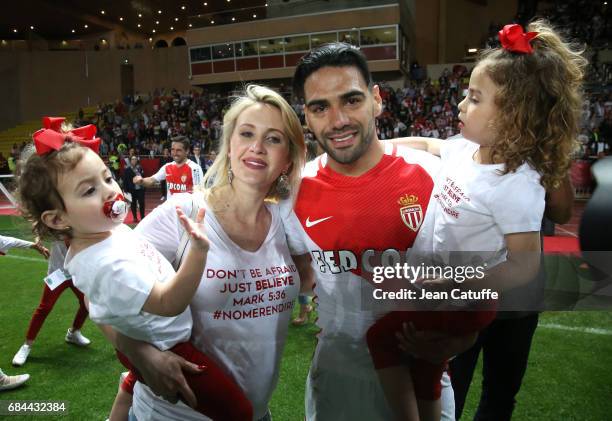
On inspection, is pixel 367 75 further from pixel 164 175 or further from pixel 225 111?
pixel 164 175

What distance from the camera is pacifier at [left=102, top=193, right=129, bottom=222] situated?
1121 millimetres

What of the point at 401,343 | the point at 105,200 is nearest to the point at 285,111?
the point at 105,200

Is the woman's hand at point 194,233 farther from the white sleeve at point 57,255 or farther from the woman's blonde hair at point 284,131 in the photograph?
the white sleeve at point 57,255

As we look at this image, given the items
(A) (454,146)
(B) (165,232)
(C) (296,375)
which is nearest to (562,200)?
(A) (454,146)

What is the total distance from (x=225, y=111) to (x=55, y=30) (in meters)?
32.3

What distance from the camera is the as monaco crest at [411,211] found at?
4.09 ft

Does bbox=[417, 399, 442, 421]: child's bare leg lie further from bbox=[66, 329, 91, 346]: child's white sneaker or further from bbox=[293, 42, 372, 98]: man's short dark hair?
bbox=[66, 329, 91, 346]: child's white sneaker

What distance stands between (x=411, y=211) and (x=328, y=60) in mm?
514

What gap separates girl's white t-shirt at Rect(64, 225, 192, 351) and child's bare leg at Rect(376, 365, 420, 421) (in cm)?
58

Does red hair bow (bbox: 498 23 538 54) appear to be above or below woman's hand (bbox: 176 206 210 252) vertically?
above

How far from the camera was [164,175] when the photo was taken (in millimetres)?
7004

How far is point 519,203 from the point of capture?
1.01 meters

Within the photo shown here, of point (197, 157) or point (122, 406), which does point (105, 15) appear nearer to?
point (197, 157)

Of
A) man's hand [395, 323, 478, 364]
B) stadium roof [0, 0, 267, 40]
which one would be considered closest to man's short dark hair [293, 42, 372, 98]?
man's hand [395, 323, 478, 364]
